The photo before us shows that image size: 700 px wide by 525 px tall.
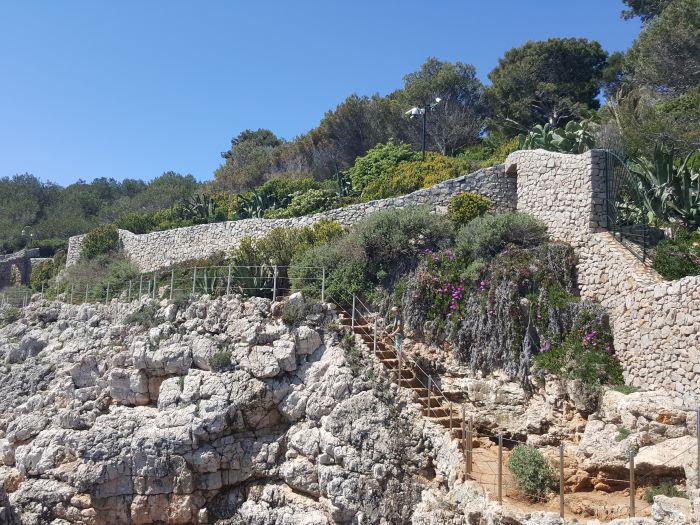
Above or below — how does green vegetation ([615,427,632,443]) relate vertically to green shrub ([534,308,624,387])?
below

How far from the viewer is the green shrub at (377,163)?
27.0 meters

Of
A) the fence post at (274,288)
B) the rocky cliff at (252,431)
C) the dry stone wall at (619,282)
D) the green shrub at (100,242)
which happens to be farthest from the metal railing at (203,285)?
the dry stone wall at (619,282)

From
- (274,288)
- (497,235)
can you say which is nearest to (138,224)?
(274,288)

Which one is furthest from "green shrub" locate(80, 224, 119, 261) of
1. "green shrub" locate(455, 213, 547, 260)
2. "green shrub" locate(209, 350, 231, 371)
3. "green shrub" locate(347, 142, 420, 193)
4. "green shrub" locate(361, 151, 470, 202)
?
"green shrub" locate(455, 213, 547, 260)

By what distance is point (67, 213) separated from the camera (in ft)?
156

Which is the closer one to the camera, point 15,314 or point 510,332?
point 510,332

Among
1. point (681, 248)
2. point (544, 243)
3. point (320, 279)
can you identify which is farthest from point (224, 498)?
point (681, 248)

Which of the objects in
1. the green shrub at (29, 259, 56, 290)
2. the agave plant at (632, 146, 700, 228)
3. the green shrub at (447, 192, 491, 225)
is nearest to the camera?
the agave plant at (632, 146, 700, 228)

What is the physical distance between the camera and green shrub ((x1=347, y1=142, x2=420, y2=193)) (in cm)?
2697

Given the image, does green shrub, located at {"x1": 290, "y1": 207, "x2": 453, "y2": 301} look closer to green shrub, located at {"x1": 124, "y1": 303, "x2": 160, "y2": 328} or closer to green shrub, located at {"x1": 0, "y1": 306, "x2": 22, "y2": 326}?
green shrub, located at {"x1": 124, "y1": 303, "x2": 160, "y2": 328}

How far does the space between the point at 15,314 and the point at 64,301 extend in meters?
1.99

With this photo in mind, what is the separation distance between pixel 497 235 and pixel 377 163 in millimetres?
12389

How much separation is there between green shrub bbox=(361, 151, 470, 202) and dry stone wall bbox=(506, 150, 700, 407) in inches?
182

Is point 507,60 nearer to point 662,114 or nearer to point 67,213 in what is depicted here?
point 662,114
